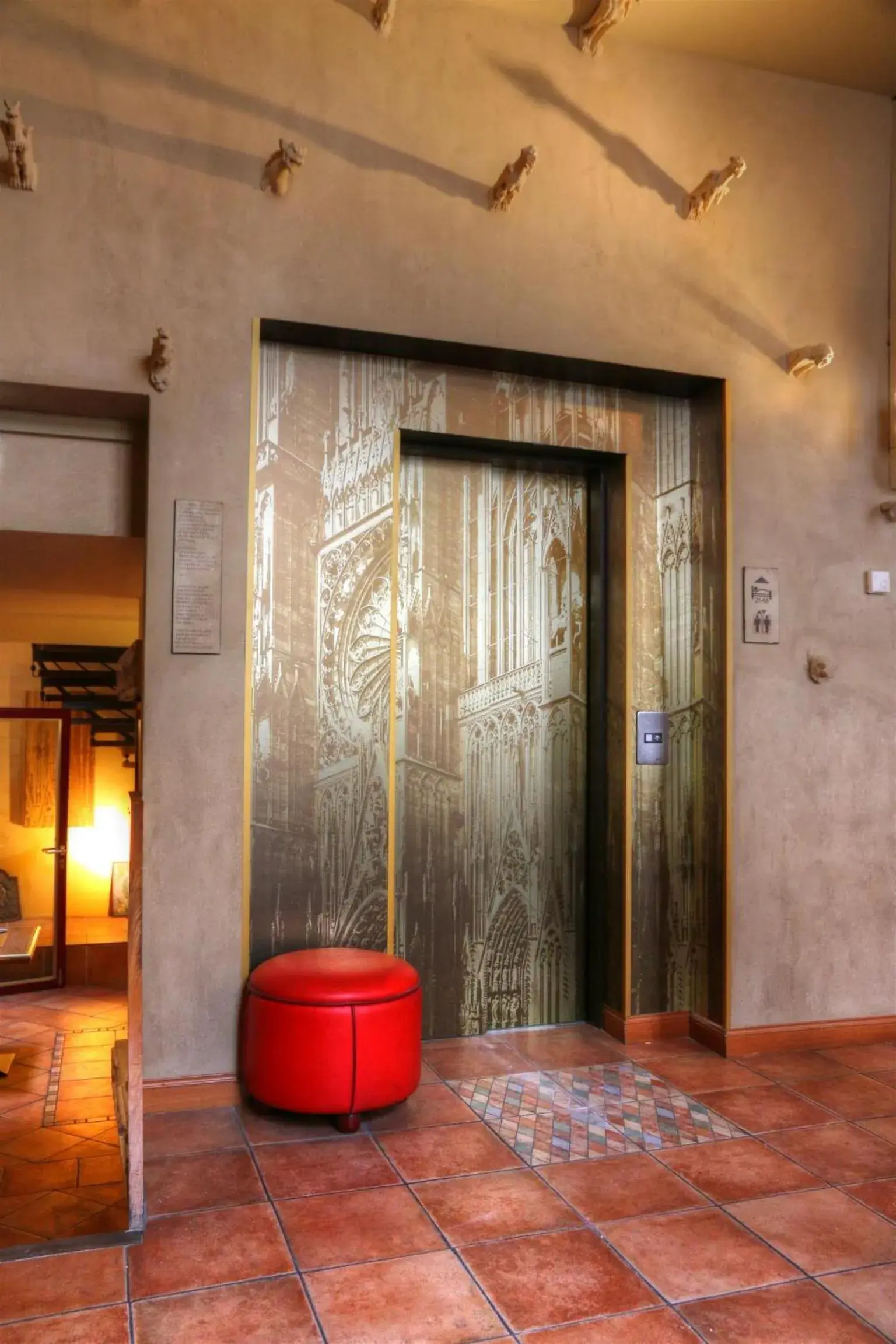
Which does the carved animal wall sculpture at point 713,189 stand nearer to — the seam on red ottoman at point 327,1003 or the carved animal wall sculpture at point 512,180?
the carved animal wall sculpture at point 512,180

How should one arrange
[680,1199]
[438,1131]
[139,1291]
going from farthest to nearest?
1. [438,1131]
2. [680,1199]
3. [139,1291]

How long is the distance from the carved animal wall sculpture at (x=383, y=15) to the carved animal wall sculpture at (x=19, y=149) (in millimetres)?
1220

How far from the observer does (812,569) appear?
426 cm

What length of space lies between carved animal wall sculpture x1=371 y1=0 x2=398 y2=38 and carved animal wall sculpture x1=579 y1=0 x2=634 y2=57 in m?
0.72

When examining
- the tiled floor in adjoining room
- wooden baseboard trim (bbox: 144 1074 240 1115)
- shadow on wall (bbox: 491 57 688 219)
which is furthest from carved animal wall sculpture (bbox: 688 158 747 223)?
wooden baseboard trim (bbox: 144 1074 240 1115)

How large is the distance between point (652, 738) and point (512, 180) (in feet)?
7.14

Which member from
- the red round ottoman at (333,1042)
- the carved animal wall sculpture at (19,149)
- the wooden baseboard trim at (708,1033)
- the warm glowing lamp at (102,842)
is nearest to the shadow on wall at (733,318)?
the carved animal wall sculpture at (19,149)

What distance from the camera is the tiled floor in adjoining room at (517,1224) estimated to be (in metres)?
2.26

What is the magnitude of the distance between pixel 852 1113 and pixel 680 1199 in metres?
1.00

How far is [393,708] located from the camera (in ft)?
12.8

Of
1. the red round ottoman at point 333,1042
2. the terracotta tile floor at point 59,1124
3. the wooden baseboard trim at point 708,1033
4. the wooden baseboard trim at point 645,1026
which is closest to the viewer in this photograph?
the terracotta tile floor at point 59,1124

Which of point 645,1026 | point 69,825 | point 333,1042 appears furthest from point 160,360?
point 69,825

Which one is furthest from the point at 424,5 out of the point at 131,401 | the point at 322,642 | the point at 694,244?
the point at 322,642

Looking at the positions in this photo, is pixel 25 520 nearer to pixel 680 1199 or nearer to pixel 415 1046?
pixel 415 1046
